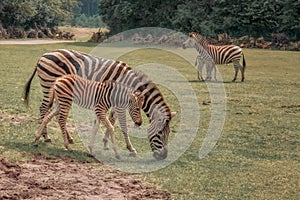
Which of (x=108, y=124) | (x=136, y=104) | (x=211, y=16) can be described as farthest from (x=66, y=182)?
(x=211, y=16)

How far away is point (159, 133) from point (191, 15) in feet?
108

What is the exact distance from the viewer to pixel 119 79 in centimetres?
745

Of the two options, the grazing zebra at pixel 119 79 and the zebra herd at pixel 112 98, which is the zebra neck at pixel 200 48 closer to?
the grazing zebra at pixel 119 79

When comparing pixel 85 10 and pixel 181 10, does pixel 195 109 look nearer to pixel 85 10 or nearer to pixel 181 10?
pixel 181 10

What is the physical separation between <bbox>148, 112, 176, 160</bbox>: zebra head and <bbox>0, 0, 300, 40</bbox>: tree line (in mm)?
29753

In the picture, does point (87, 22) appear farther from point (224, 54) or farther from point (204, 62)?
point (204, 62)

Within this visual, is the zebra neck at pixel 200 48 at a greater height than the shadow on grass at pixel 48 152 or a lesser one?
lesser

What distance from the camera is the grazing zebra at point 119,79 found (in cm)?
717

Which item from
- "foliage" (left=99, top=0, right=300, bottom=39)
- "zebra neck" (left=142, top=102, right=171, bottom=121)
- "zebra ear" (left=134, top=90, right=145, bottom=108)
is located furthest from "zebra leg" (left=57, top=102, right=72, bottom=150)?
"foliage" (left=99, top=0, right=300, bottom=39)

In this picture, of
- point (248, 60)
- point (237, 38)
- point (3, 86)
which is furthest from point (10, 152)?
point (237, 38)

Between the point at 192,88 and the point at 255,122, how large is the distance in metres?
5.05

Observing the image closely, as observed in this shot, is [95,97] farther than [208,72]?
No

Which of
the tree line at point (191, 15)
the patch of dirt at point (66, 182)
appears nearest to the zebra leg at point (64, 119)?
the patch of dirt at point (66, 182)

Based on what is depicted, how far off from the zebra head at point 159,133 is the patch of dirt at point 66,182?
82cm
